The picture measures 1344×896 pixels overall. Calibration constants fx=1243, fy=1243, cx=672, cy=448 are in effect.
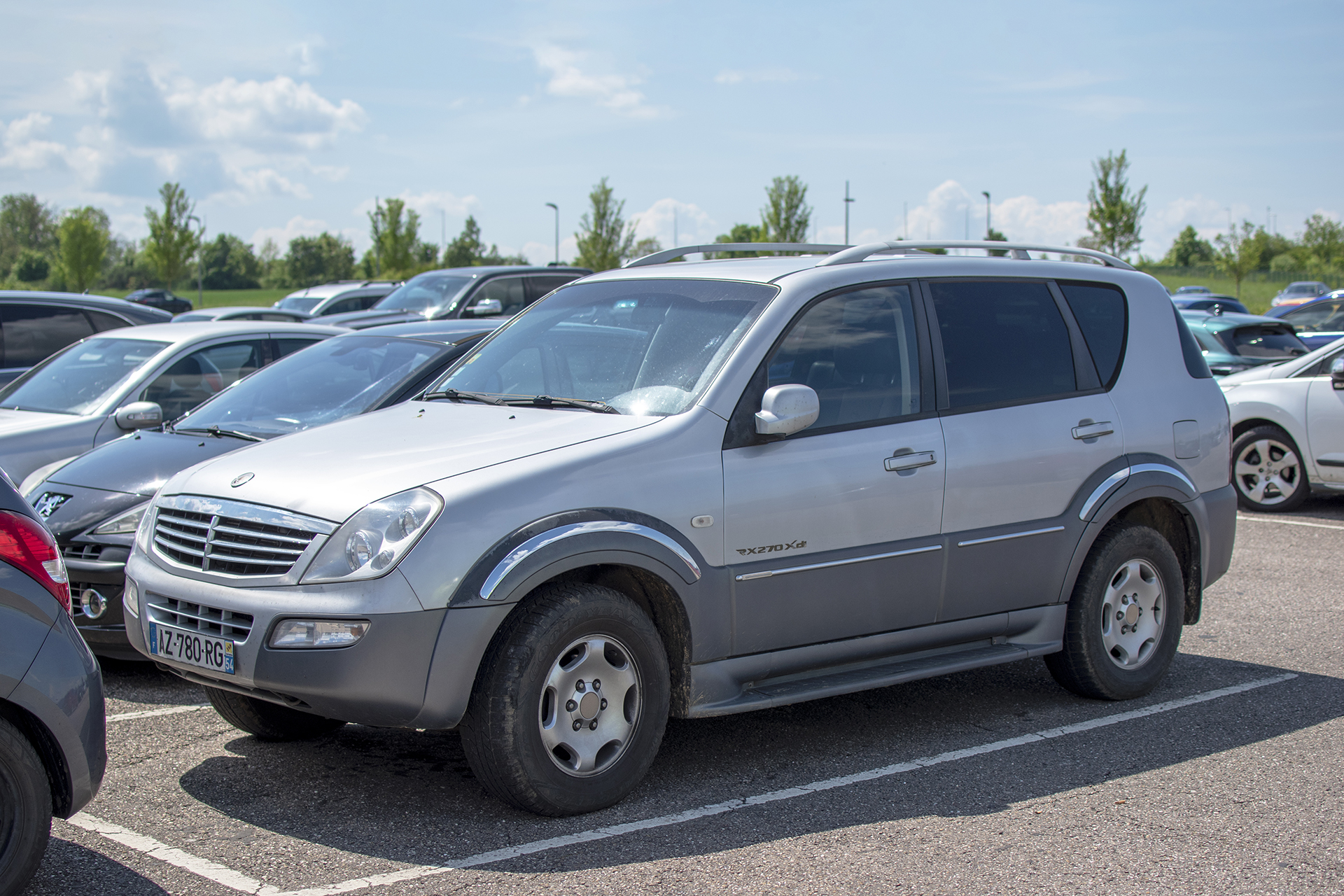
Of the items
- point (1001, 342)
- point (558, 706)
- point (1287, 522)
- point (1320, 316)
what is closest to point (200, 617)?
point (558, 706)

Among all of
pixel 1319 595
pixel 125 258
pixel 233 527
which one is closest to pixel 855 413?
pixel 233 527

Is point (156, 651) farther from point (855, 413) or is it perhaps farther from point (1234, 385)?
point (1234, 385)

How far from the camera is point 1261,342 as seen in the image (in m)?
14.6

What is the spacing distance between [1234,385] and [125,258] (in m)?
107

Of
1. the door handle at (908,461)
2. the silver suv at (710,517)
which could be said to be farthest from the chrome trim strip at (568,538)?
the door handle at (908,461)

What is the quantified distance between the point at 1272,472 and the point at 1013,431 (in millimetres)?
7131

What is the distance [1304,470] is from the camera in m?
10.9

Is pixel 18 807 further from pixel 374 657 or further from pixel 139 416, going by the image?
pixel 139 416

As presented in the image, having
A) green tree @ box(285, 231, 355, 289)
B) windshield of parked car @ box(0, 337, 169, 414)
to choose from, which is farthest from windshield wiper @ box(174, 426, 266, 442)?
green tree @ box(285, 231, 355, 289)

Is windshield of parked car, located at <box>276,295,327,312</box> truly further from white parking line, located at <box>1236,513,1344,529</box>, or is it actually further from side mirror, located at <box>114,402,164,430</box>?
white parking line, located at <box>1236,513,1344,529</box>

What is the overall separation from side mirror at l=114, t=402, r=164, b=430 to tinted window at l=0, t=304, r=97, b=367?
3.49m

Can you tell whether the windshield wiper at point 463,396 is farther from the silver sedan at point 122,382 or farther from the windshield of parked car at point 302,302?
the windshield of parked car at point 302,302

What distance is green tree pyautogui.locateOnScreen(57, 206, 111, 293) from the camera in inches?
2387

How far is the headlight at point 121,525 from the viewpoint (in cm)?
577
